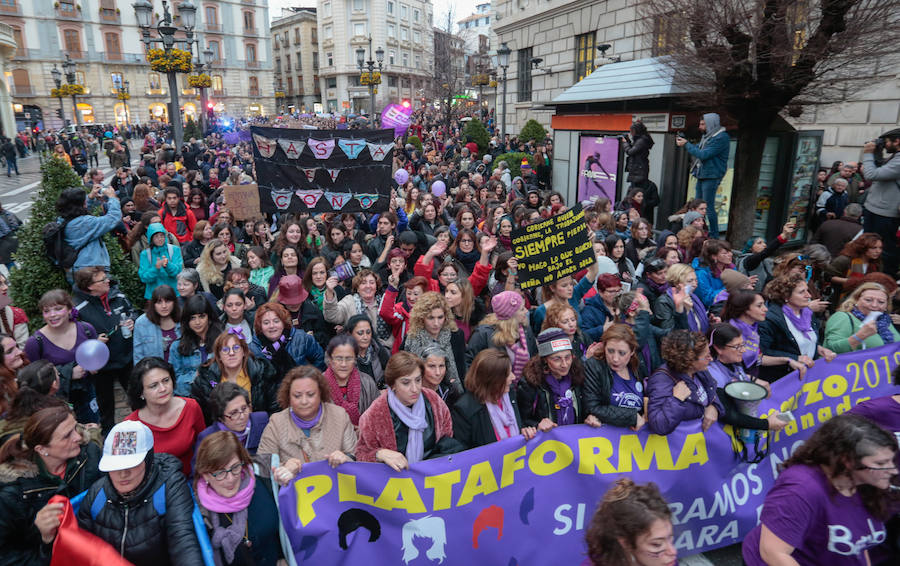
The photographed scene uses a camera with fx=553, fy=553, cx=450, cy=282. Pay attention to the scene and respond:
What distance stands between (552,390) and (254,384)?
2.24 metres

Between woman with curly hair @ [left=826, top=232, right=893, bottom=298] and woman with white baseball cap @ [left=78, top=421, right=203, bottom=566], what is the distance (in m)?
6.47

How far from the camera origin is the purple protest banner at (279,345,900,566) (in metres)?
3.30

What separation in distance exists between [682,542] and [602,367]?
1.28 meters

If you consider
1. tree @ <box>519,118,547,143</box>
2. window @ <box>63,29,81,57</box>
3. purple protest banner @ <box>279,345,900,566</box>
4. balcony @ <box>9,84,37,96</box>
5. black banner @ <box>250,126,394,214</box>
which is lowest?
purple protest banner @ <box>279,345,900,566</box>

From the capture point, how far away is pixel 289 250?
6.41 meters

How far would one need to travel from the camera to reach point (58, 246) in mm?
5734

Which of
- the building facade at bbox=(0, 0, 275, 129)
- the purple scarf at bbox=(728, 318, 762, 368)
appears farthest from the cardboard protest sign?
the building facade at bbox=(0, 0, 275, 129)

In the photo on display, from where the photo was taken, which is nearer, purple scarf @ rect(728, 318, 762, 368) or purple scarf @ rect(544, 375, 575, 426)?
purple scarf @ rect(544, 375, 575, 426)

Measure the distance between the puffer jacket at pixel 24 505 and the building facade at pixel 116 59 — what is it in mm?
50349

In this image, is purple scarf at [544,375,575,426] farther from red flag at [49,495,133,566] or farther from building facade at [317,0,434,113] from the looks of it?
building facade at [317,0,434,113]

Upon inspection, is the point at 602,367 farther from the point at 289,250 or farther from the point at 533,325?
the point at 289,250

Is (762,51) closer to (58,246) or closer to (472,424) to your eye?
(472,424)

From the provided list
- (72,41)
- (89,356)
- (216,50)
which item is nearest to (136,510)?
(89,356)

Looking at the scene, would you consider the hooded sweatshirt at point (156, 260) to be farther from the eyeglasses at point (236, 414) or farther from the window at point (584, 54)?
the window at point (584, 54)
